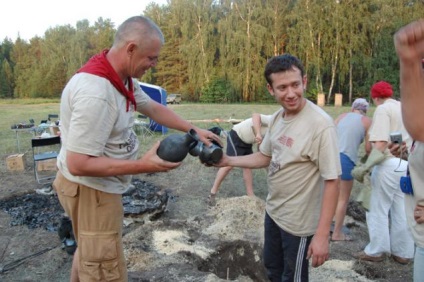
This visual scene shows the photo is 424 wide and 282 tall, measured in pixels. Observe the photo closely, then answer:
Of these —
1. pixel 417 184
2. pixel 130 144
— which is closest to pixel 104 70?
pixel 130 144

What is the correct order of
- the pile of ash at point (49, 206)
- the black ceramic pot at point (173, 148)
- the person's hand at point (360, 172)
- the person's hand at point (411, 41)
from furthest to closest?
the pile of ash at point (49, 206), the person's hand at point (360, 172), the black ceramic pot at point (173, 148), the person's hand at point (411, 41)

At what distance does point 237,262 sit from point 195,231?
0.77 m

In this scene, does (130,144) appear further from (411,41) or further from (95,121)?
(411,41)

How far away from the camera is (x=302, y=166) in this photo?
2.29 m

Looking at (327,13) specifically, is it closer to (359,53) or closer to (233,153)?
(359,53)

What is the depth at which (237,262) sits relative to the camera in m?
4.04

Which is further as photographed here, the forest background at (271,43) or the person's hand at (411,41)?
the forest background at (271,43)

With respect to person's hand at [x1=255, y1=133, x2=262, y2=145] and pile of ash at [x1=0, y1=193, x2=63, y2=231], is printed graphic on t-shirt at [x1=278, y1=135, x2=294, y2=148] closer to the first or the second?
person's hand at [x1=255, y1=133, x2=262, y2=145]

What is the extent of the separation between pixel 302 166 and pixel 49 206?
480 centimetres

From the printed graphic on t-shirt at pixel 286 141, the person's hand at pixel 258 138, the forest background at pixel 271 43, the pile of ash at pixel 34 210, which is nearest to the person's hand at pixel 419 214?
the printed graphic on t-shirt at pixel 286 141

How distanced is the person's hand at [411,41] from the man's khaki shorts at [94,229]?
5.71 ft

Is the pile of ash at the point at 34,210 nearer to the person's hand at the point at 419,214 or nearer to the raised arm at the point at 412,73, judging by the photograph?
the person's hand at the point at 419,214

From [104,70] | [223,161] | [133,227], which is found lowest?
[133,227]

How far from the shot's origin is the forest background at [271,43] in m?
29.2
